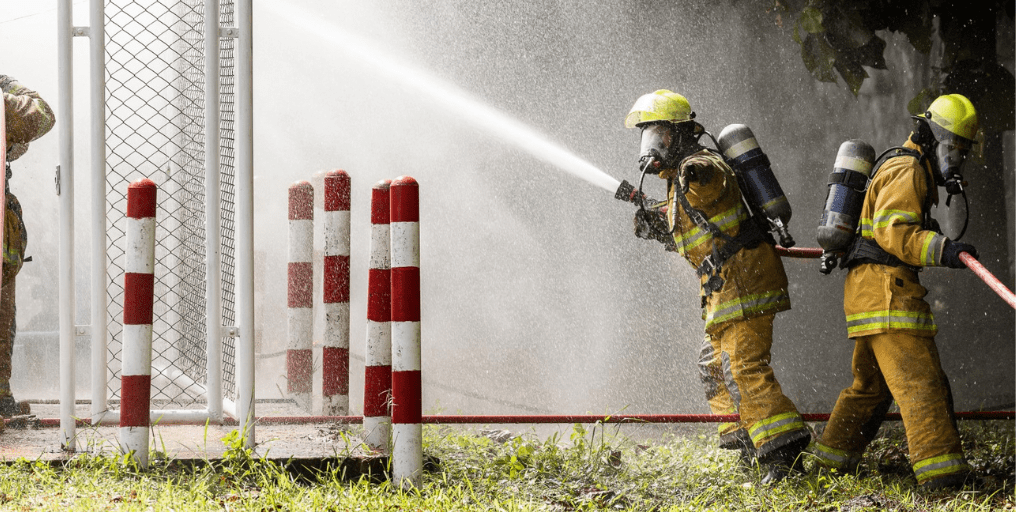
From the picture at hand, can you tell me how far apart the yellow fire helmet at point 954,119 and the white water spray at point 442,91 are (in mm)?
3926

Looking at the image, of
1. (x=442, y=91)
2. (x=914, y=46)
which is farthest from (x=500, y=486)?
(x=442, y=91)

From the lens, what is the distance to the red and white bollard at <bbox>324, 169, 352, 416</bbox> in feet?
13.4

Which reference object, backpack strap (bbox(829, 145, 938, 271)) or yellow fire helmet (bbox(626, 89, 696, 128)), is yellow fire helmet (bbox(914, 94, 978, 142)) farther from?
yellow fire helmet (bbox(626, 89, 696, 128))

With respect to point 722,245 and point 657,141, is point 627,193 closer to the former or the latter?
point 657,141

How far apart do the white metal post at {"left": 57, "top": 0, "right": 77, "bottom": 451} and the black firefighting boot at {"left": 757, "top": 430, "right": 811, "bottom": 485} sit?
8.39 feet

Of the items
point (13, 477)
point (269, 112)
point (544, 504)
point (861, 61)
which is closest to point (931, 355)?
point (544, 504)

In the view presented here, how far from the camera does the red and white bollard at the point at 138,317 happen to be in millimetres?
3262

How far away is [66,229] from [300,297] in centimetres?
135

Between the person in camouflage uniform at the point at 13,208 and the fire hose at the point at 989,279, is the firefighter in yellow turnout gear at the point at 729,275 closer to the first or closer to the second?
the fire hose at the point at 989,279

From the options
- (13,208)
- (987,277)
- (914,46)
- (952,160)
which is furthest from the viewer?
(914,46)

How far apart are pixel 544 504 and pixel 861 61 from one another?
3833 millimetres

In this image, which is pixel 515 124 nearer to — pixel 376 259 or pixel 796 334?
pixel 796 334

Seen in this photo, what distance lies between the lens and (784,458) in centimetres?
387

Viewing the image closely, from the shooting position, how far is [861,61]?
19.5 ft
